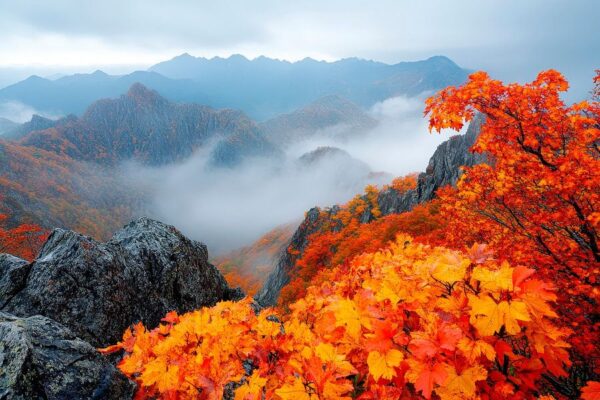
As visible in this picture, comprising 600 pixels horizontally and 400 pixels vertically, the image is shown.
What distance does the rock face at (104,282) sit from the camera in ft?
31.1

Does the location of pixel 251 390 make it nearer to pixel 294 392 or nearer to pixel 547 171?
pixel 294 392

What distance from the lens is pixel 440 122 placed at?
263 inches

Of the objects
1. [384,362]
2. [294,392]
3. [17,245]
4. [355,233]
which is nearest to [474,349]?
[384,362]

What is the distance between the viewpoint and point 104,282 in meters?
10.5

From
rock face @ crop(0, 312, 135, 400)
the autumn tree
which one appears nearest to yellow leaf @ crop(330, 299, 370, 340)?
rock face @ crop(0, 312, 135, 400)

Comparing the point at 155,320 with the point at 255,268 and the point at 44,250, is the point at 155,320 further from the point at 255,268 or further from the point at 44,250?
the point at 255,268

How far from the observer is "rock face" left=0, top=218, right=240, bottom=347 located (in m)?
9.49

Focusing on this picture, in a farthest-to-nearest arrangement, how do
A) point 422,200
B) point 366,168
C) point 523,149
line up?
point 366,168, point 422,200, point 523,149

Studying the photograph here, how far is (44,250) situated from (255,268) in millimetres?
87969

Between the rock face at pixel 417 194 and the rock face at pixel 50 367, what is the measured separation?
118 ft

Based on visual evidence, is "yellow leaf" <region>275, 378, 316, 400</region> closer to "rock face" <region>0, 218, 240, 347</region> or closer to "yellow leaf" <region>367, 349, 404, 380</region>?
"yellow leaf" <region>367, 349, 404, 380</region>

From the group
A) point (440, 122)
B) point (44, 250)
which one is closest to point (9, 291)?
point (44, 250)

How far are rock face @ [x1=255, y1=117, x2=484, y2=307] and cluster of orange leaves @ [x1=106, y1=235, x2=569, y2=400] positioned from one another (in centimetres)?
3679

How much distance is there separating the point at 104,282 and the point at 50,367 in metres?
7.41
